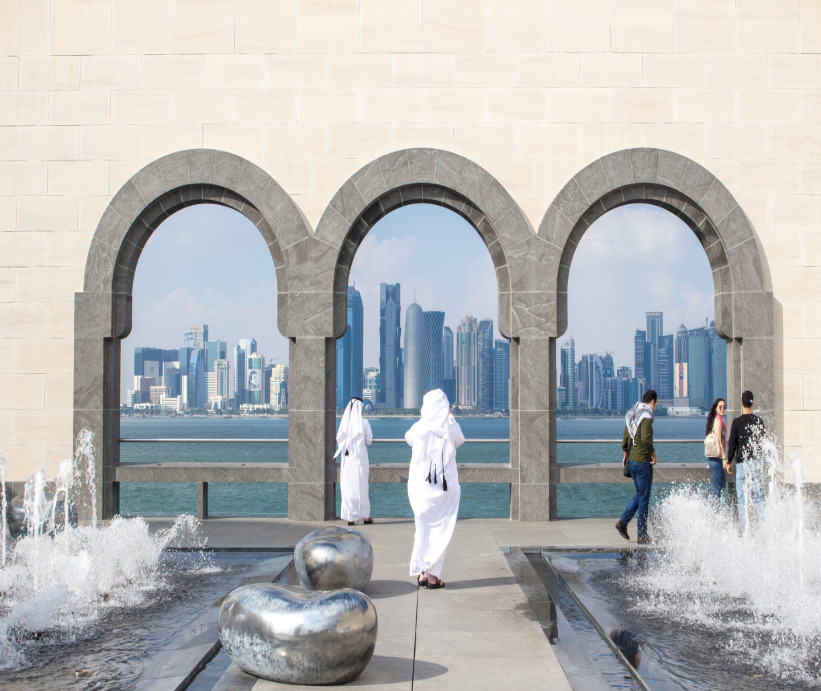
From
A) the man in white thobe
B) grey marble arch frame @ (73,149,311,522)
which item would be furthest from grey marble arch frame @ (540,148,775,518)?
the man in white thobe

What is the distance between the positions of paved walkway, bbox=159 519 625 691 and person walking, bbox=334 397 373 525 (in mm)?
323

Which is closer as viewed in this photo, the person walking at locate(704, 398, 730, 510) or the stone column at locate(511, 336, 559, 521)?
the person walking at locate(704, 398, 730, 510)

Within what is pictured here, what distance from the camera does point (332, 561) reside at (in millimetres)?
7176

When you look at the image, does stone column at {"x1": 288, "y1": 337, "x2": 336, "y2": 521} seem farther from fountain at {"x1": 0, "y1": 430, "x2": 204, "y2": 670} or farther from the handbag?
the handbag

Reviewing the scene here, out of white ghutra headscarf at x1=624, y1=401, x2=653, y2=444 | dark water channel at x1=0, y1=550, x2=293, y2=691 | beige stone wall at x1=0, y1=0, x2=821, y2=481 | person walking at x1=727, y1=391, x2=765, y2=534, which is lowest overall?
dark water channel at x1=0, y1=550, x2=293, y2=691

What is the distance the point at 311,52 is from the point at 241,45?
40.2 inches

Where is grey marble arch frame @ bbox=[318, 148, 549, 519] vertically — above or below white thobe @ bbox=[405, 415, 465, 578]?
above

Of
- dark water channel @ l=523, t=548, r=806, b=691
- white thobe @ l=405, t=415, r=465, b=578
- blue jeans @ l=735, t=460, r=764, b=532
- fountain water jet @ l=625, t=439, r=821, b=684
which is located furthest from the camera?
blue jeans @ l=735, t=460, r=764, b=532

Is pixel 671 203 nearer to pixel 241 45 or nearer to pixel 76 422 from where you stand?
pixel 241 45

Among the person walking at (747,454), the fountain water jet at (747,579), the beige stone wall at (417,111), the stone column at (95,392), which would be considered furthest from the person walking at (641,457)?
the stone column at (95,392)

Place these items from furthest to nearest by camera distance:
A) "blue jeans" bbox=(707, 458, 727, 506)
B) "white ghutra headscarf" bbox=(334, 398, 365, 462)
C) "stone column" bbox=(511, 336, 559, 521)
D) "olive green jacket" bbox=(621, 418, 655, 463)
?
"stone column" bbox=(511, 336, 559, 521)
"white ghutra headscarf" bbox=(334, 398, 365, 462)
"blue jeans" bbox=(707, 458, 727, 506)
"olive green jacket" bbox=(621, 418, 655, 463)

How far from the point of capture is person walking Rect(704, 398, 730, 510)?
11.2 m

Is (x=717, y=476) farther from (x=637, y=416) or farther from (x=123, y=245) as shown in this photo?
(x=123, y=245)

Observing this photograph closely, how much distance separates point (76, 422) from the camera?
39.4 ft
